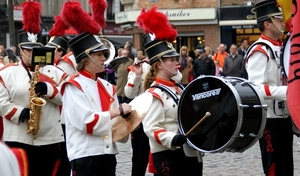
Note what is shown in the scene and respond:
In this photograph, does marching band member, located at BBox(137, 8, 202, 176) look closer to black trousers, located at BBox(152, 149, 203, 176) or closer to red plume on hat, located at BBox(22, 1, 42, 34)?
black trousers, located at BBox(152, 149, 203, 176)

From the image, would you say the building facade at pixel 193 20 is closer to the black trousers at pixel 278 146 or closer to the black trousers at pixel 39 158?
the black trousers at pixel 39 158

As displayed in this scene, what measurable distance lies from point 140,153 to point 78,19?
3.28m

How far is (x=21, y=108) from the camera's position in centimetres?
698

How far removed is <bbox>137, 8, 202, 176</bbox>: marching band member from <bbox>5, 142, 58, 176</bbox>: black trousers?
5.04 feet

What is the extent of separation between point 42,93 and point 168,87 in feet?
5.20

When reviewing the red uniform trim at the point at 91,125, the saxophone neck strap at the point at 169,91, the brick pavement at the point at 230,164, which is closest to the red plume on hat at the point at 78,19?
the saxophone neck strap at the point at 169,91

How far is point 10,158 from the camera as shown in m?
2.01

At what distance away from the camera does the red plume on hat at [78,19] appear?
232 inches

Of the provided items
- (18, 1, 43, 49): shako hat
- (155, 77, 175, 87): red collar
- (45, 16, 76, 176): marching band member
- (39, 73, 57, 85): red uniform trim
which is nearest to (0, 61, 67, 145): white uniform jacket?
(39, 73, 57, 85): red uniform trim

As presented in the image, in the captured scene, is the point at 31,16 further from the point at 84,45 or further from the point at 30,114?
the point at 84,45

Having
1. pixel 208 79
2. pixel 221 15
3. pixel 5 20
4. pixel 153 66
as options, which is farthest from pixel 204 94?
pixel 5 20

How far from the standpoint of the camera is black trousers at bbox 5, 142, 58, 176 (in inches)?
275

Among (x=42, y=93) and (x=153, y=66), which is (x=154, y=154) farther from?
(x=42, y=93)

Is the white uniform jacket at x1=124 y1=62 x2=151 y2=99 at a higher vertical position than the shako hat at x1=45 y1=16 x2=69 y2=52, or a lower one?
lower
